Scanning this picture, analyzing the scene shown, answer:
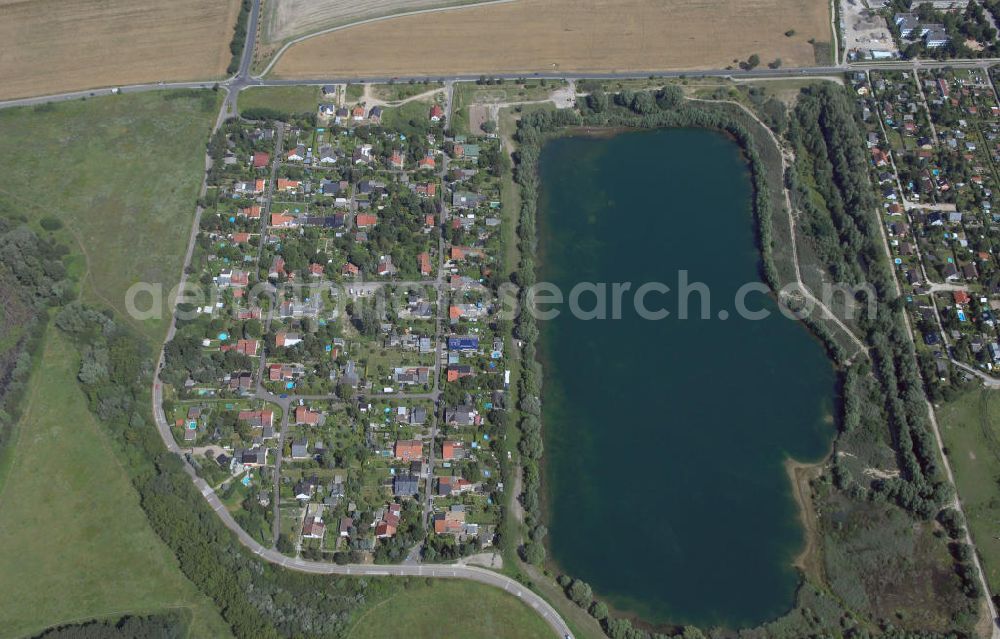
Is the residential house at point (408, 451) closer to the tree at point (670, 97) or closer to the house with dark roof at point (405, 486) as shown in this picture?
the house with dark roof at point (405, 486)

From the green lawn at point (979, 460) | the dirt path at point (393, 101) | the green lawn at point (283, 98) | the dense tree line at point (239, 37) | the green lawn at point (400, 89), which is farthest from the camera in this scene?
the dense tree line at point (239, 37)

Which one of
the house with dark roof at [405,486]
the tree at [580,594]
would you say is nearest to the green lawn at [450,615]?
the tree at [580,594]

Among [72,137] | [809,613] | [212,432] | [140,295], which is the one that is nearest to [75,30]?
[72,137]

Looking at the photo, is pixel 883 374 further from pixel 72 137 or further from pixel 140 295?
pixel 72 137

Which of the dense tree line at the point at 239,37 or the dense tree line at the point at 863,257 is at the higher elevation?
the dense tree line at the point at 239,37

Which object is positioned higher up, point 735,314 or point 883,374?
point 735,314

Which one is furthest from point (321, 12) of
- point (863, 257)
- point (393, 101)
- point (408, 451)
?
point (863, 257)

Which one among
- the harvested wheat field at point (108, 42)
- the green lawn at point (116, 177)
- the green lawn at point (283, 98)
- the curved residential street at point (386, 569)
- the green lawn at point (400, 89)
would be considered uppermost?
the harvested wheat field at point (108, 42)
